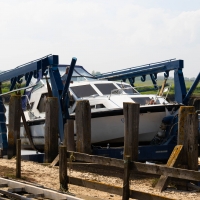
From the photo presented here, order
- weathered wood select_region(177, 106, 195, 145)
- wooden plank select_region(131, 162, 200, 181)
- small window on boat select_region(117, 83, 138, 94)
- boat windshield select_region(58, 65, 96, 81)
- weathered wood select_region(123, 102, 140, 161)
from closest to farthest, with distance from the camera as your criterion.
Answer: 1. wooden plank select_region(131, 162, 200, 181)
2. weathered wood select_region(177, 106, 195, 145)
3. weathered wood select_region(123, 102, 140, 161)
4. small window on boat select_region(117, 83, 138, 94)
5. boat windshield select_region(58, 65, 96, 81)

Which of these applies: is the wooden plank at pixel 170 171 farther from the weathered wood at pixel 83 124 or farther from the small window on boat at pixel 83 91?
the small window on boat at pixel 83 91

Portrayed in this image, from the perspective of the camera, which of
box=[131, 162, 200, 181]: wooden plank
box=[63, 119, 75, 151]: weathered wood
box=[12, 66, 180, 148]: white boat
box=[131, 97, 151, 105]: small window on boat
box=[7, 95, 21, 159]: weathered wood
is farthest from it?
box=[131, 97, 151, 105]: small window on boat

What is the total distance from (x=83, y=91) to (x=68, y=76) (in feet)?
7.76

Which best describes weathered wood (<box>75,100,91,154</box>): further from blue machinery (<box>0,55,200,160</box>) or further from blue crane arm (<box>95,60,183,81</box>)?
blue crane arm (<box>95,60,183,81</box>)

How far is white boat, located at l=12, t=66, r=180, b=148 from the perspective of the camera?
56.6 feet

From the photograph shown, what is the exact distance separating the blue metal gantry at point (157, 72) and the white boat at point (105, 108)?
69 cm

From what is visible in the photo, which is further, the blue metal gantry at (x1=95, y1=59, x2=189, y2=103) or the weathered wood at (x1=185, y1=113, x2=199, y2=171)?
the blue metal gantry at (x1=95, y1=59, x2=189, y2=103)

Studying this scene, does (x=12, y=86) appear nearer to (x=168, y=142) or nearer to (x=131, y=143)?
(x=168, y=142)

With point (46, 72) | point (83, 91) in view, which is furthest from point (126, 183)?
point (83, 91)

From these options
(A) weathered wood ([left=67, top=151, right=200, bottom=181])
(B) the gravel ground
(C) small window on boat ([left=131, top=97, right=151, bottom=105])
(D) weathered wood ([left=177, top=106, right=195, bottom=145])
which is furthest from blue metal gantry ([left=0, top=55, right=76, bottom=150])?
(A) weathered wood ([left=67, top=151, right=200, bottom=181])

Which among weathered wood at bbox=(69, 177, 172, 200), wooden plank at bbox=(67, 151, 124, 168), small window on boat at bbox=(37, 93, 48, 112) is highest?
small window on boat at bbox=(37, 93, 48, 112)

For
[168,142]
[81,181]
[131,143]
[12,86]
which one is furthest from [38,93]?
[81,181]

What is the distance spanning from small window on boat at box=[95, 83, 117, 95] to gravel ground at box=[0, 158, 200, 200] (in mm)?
4951

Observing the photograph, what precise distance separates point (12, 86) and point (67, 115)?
3720 mm
